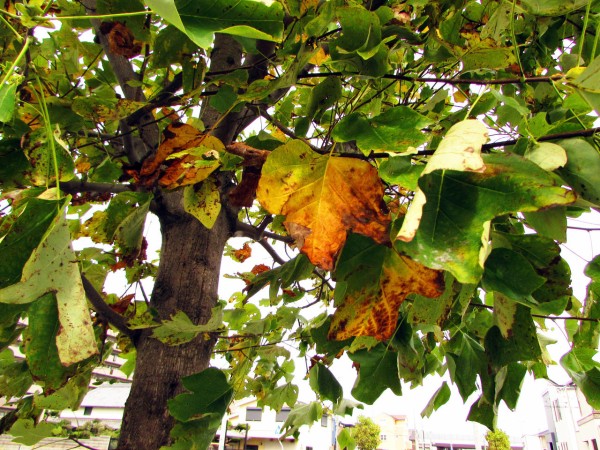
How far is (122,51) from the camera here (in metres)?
1.08

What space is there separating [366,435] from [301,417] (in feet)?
84.6

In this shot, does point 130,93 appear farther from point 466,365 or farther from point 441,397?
point 441,397

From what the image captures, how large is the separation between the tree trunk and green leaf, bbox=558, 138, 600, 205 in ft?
3.50

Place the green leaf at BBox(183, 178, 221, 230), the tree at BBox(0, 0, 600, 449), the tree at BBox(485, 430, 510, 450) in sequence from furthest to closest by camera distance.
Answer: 1. the tree at BBox(485, 430, 510, 450)
2. the green leaf at BBox(183, 178, 221, 230)
3. the tree at BBox(0, 0, 600, 449)

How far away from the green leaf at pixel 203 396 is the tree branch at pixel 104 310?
322 millimetres

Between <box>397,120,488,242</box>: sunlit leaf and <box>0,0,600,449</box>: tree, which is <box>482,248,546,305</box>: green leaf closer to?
<box>0,0,600,449</box>: tree

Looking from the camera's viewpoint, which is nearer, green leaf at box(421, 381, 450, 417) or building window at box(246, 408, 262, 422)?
green leaf at box(421, 381, 450, 417)

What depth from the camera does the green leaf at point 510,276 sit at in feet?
1.75

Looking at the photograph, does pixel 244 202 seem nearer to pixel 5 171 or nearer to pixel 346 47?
pixel 346 47

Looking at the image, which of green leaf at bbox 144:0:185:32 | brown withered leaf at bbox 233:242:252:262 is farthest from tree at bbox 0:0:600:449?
brown withered leaf at bbox 233:242:252:262

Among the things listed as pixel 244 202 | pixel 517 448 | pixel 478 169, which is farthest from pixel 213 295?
pixel 517 448

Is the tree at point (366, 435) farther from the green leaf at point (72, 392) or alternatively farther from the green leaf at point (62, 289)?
the green leaf at point (62, 289)

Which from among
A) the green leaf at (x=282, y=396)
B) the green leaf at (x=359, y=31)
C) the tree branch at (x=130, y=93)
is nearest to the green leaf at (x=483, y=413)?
the green leaf at (x=359, y=31)

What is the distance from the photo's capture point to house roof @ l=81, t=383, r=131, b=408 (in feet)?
63.3
